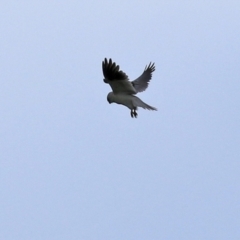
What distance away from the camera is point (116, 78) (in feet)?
83.2

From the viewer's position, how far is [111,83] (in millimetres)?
25609

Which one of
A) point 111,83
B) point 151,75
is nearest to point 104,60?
point 111,83

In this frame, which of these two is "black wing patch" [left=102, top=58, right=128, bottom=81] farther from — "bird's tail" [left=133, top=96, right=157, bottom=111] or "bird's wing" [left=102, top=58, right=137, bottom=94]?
"bird's tail" [left=133, top=96, right=157, bottom=111]

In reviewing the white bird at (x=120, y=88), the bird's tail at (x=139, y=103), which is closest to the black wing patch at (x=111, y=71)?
the white bird at (x=120, y=88)

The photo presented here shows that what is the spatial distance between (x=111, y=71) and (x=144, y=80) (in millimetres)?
4513

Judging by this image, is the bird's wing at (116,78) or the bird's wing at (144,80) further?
the bird's wing at (144,80)

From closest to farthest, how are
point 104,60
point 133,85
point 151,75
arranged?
point 104,60 → point 133,85 → point 151,75

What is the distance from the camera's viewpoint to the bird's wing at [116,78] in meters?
24.9

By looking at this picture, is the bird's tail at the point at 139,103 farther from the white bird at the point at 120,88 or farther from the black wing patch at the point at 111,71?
the black wing patch at the point at 111,71

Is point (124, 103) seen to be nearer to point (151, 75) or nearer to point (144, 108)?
point (144, 108)

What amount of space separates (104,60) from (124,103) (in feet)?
6.14

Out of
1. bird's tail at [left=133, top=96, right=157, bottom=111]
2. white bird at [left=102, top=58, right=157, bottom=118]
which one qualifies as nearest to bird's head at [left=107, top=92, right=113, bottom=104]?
white bird at [left=102, top=58, right=157, bottom=118]

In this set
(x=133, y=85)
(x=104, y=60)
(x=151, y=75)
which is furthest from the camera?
(x=151, y=75)

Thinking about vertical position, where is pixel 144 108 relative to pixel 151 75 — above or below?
below
